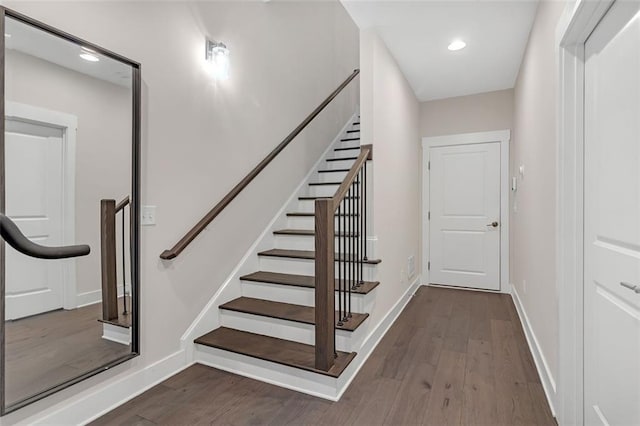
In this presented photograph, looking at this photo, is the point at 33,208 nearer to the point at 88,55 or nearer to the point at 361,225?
the point at 88,55

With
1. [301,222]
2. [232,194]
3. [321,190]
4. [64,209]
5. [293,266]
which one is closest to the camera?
[64,209]

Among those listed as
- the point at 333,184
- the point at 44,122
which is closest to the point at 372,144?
the point at 333,184

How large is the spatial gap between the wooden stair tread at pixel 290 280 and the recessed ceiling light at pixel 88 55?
5.94ft

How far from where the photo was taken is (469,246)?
4.43 metres

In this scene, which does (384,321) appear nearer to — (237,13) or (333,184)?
(333,184)

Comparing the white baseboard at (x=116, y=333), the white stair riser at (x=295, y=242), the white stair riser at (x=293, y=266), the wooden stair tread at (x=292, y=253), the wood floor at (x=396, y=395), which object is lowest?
the wood floor at (x=396, y=395)

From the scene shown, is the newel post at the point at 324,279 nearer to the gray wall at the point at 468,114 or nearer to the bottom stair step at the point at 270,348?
the bottom stair step at the point at 270,348

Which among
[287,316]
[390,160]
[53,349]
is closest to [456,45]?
[390,160]

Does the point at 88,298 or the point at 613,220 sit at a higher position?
the point at 613,220

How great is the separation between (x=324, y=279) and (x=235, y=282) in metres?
1.16

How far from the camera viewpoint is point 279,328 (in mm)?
2428

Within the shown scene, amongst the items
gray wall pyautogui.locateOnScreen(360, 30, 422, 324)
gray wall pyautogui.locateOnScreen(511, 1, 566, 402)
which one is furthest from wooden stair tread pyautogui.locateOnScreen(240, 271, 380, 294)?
gray wall pyautogui.locateOnScreen(511, 1, 566, 402)

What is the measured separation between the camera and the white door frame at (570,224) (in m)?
1.62

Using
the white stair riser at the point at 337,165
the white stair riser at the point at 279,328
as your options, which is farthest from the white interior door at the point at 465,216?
the white stair riser at the point at 279,328
